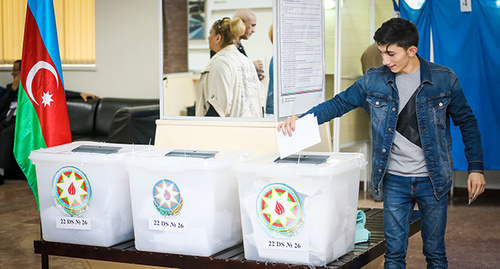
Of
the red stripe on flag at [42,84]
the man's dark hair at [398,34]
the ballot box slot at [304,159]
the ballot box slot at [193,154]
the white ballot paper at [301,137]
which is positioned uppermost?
the man's dark hair at [398,34]

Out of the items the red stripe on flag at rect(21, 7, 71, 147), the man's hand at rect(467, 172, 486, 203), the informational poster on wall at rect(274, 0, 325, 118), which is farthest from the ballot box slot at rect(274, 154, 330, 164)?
the red stripe on flag at rect(21, 7, 71, 147)

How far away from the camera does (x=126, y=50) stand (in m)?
7.77

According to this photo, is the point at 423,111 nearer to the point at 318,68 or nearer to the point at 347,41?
the point at 318,68

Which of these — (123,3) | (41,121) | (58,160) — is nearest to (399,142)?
(58,160)

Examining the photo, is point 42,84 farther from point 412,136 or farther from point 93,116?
point 93,116

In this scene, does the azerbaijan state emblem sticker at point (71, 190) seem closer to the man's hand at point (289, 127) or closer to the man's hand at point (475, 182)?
the man's hand at point (289, 127)

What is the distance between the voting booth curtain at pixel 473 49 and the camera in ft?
18.0

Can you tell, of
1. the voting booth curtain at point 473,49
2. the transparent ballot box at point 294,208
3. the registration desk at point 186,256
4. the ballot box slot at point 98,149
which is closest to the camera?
the transparent ballot box at point 294,208

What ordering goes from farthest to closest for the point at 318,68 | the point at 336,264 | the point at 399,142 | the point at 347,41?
the point at 347,41 < the point at 318,68 < the point at 399,142 < the point at 336,264

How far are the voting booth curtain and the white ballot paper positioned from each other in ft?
11.1

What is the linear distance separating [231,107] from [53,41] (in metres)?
1.14

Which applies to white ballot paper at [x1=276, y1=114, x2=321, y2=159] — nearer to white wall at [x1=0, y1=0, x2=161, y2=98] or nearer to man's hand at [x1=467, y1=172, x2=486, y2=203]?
man's hand at [x1=467, y1=172, x2=486, y2=203]

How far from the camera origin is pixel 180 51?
3.25 meters

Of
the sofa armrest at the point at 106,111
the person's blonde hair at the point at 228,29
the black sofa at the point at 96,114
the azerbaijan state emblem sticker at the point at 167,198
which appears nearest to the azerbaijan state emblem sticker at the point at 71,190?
the azerbaijan state emblem sticker at the point at 167,198
